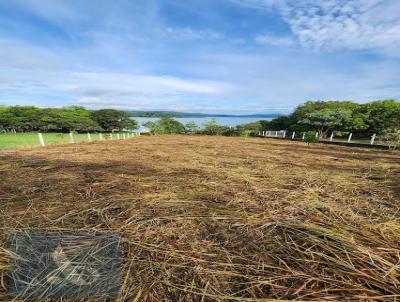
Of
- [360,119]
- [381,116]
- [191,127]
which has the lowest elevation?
[191,127]

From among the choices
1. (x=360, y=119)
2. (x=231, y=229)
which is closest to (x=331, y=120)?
(x=360, y=119)

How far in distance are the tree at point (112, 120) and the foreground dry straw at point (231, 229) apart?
4111cm

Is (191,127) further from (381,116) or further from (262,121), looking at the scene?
(381,116)

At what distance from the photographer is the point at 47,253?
1.27m

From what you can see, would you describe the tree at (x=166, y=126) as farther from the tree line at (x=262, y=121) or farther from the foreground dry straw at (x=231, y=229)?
the foreground dry straw at (x=231, y=229)

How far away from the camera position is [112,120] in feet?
136

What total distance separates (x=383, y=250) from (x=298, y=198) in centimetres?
96

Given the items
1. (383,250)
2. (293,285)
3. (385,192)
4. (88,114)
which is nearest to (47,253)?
(293,285)
